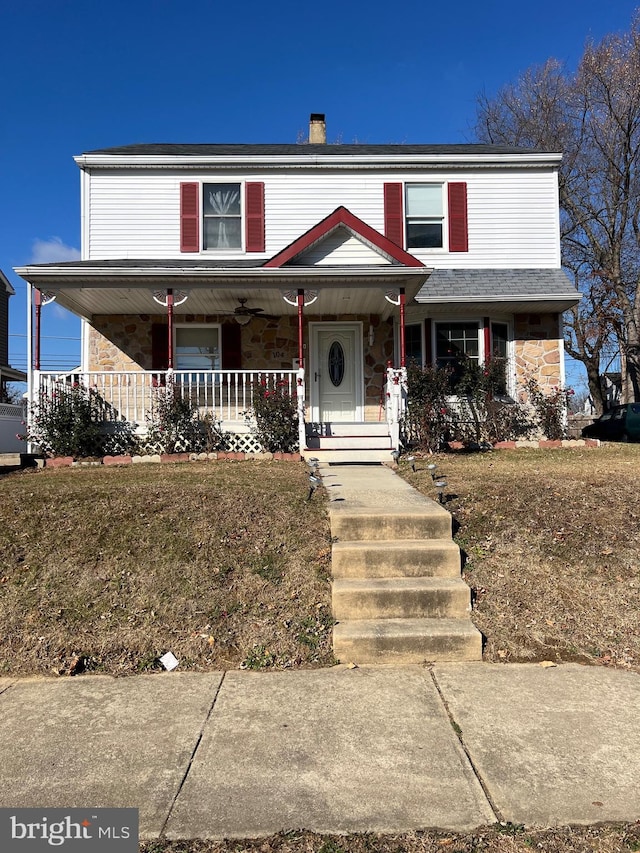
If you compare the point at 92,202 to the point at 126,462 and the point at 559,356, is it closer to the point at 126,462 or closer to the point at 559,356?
the point at 126,462

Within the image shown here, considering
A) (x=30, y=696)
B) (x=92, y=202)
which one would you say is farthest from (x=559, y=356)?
(x=30, y=696)

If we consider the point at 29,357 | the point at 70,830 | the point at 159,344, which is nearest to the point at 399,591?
the point at 70,830

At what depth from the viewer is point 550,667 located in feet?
12.3

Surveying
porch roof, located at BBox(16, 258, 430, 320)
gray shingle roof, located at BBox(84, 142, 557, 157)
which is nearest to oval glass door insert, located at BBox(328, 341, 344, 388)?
porch roof, located at BBox(16, 258, 430, 320)

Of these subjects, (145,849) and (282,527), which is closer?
(145,849)

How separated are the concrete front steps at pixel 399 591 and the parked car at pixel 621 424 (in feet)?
47.4

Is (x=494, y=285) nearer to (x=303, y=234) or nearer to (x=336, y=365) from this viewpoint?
(x=336, y=365)

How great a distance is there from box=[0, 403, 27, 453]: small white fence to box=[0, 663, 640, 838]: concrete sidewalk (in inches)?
501

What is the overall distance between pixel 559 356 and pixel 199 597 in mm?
10326

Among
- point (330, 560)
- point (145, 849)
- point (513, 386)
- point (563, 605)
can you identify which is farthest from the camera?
point (513, 386)

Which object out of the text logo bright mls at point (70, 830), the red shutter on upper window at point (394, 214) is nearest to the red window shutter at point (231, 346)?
the red shutter on upper window at point (394, 214)

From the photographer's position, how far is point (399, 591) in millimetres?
4180

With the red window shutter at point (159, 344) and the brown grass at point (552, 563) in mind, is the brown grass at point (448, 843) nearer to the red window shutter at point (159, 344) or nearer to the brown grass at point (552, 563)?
the brown grass at point (552, 563)

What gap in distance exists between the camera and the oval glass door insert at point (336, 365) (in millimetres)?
12445
